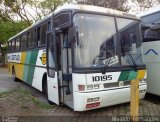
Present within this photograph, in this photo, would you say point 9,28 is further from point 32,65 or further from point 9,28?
point 32,65

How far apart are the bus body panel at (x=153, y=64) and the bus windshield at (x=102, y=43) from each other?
1210 mm

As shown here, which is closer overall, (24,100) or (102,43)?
(102,43)

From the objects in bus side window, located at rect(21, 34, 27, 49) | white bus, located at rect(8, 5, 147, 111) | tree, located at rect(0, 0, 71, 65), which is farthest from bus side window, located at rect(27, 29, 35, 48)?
tree, located at rect(0, 0, 71, 65)

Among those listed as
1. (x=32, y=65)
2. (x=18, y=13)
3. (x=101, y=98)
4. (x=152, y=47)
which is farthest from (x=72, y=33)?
(x=18, y=13)

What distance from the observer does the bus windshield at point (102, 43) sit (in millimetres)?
6773

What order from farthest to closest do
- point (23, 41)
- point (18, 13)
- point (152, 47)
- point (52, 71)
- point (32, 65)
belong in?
point (18, 13)
point (23, 41)
point (32, 65)
point (152, 47)
point (52, 71)

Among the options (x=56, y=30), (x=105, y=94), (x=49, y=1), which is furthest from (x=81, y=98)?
(x=49, y=1)

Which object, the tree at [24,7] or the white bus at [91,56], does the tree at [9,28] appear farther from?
the white bus at [91,56]

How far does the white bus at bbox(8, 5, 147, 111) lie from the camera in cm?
674

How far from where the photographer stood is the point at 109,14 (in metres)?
7.41

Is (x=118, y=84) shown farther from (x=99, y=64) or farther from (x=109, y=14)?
(x=109, y=14)

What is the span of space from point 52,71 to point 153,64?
3.52m

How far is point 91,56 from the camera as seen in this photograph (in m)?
6.82

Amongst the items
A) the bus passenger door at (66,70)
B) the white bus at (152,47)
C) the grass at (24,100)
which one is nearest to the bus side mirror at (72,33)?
the bus passenger door at (66,70)
